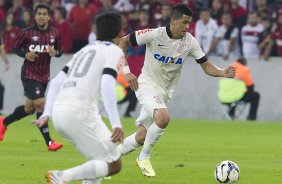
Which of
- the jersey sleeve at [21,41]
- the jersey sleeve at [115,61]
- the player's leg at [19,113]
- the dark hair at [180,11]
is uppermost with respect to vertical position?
the jersey sleeve at [115,61]

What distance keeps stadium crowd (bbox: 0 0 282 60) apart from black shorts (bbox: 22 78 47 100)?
8695 mm

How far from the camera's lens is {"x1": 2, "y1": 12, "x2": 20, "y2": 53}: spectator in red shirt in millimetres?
25797

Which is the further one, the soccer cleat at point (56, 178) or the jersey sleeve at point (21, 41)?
the jersey sleeve at point (21, 41)

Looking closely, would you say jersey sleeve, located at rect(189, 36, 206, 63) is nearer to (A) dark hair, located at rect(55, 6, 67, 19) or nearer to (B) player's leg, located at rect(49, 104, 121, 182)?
(B) player's leg, located at rect(49, 104, 121, 182)

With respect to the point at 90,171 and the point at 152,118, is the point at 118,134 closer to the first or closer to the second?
the point at 90,171

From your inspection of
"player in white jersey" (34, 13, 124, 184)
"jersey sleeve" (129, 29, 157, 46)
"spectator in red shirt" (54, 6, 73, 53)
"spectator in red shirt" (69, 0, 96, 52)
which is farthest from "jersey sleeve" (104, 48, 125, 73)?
"spectator in red shirt" (69, 0, 96, 52)

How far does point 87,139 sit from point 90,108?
0.30 metres

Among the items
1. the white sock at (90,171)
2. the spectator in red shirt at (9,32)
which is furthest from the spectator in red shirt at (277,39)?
the white sock at (90,171)

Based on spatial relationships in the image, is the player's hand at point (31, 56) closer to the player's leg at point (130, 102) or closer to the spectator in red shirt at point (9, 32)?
the player's leg at point (130, 102)

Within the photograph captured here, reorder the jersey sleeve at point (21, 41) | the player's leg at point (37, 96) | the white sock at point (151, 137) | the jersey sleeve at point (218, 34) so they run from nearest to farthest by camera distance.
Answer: the white sock at point (151, 137) < the player's leg at point (37, 96) < the jersey sleeve at point (21, 41) < the jersey sleeve at point (218, 34)

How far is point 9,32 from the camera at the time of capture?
25922 mm

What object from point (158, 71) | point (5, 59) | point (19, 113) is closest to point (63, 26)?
point (5, 59)

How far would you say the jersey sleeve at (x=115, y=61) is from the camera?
9.07 m

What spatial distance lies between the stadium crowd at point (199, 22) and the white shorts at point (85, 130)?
15.5 metres
